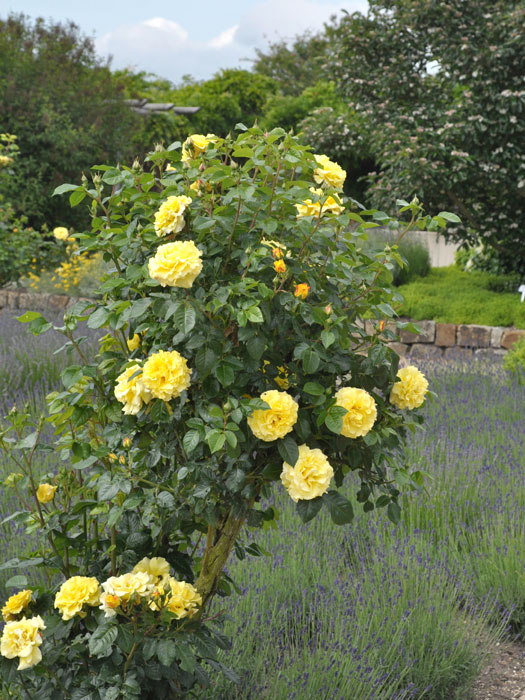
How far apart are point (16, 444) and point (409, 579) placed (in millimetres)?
1512

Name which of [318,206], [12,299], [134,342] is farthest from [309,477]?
[12,299]

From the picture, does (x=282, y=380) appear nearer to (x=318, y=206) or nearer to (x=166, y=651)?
(x=318, y=206)

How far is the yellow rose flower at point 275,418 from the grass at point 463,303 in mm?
5666

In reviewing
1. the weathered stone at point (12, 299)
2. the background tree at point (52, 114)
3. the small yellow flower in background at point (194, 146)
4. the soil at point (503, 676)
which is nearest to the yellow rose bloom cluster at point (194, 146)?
the small yellow flower in background at point (194, 146)

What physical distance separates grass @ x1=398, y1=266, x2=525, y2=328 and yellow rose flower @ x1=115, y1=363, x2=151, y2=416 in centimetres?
566

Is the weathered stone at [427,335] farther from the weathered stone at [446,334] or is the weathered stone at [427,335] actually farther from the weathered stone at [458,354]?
the weathered stone at [458,354]

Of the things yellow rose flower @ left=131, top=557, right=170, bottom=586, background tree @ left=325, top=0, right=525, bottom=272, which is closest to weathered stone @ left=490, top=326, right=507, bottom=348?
background tree @ left=325, top=0, right=525, bottom=272

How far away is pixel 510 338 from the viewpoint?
23.8 feet

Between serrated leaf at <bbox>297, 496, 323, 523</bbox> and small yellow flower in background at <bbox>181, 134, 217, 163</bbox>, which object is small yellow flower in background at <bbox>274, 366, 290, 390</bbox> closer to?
serrated leaf at <bbox>297, 496, 323, 523</bbox>

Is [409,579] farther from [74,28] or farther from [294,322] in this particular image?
[74,28]

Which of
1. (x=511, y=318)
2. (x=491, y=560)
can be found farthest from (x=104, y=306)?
(x=511, y=318)

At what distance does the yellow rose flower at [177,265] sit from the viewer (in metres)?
1.61

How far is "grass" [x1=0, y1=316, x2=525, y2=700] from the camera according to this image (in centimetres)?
230

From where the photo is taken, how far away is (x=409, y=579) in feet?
8.97
